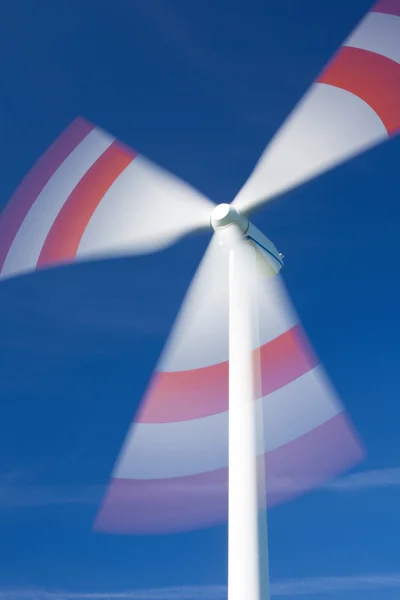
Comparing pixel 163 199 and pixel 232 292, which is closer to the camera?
pixel 232 292

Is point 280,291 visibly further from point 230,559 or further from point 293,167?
point 230,559

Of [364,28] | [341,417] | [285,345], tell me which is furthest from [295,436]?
[364,28]

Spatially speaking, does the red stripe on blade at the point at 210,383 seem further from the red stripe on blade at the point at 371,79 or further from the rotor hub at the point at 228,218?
the red stripe on blade at the point at 371,79

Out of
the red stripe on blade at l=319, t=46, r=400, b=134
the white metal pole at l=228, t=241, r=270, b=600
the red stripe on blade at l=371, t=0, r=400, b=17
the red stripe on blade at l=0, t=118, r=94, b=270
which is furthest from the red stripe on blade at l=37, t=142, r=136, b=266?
the red stripe on blade at l=371, t=0, r=400, b=17

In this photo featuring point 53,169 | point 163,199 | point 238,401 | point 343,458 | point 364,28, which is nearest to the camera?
point 343,458

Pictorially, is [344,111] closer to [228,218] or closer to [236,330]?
[228,218]

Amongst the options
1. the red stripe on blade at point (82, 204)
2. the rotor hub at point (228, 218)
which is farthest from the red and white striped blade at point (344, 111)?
the red stripe on blade at point (82, 204)

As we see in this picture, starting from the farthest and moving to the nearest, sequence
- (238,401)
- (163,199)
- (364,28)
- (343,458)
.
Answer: (163,199) < (364,28) < (238,401) < (343,458)
